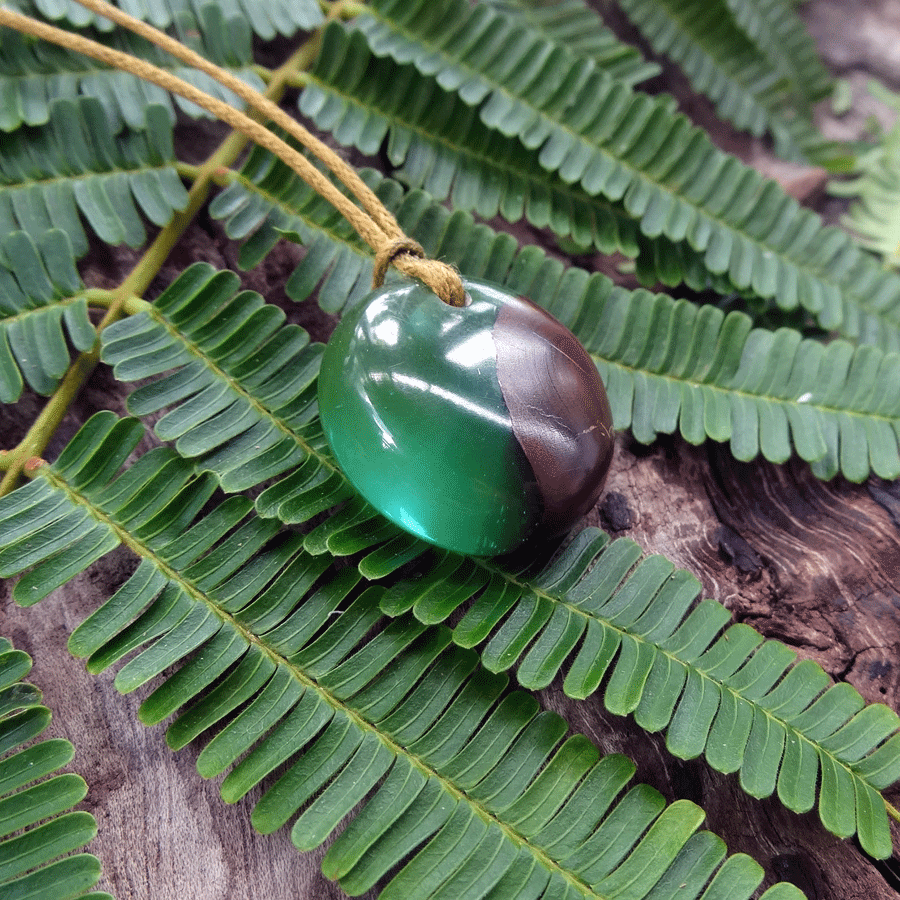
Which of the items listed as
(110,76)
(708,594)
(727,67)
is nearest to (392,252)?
(110,76)

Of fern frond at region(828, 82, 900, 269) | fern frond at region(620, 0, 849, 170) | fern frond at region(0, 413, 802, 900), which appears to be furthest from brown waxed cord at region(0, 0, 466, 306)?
fern frond at region(828, 82, 900, 269)

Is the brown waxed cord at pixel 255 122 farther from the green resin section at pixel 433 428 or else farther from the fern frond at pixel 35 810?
the fern frond at pixel 35 810

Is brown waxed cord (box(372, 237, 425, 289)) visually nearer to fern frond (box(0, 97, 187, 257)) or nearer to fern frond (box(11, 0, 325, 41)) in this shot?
fern frond (box(0, 97, 187, 257))

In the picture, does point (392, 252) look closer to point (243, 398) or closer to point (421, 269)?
point (421, 269)

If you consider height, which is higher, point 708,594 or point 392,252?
point 392,252

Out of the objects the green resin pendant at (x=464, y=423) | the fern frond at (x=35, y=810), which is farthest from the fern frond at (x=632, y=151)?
the fern frond at (x=35, y=810)

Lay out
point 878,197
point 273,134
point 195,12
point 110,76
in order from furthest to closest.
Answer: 1. point 878,197
2. point 195,12
3. point 110,76
4. point 273,134
